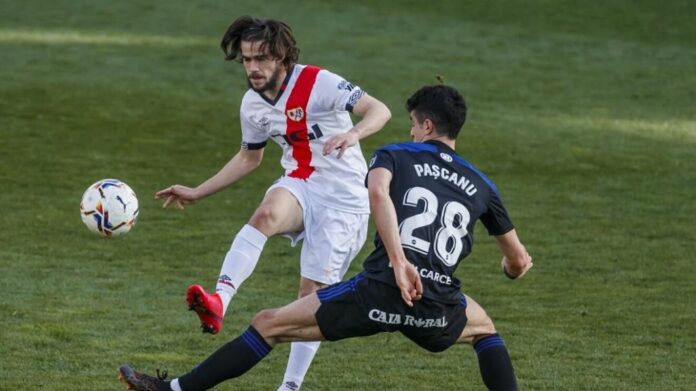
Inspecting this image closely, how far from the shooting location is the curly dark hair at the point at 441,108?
249 inches

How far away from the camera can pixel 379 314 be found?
6.21 m

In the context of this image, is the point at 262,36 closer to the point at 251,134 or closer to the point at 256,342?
the point at 251,134

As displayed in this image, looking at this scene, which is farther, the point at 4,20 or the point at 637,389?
the point at 4,20

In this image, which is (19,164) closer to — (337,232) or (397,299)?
(337,232)

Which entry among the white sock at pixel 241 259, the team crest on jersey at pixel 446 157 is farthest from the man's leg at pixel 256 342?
the team crest on jersey at pixel 446 157

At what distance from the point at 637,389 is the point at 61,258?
19.4ft

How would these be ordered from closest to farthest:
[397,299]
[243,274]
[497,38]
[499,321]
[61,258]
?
[397,299], [243,274], [499,321], [61,258], [497,38]

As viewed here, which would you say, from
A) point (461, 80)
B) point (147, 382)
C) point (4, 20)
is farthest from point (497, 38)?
point (147, 382)

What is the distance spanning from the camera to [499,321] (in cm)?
987

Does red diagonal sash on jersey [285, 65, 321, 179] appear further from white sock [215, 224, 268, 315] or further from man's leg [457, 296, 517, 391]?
man's leg [457, 296, 517, 391]

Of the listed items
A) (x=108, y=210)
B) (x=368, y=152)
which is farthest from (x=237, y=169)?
(x=368, y=152)

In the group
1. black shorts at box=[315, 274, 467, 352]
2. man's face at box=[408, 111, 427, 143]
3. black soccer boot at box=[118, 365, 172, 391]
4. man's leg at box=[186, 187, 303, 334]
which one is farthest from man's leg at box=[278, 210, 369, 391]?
man's face at box=[408, 111, 427, 143]

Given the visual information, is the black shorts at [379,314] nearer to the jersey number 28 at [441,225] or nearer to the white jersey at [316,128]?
the jersey number 28 at [441,225]

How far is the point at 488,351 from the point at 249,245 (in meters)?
1.49
